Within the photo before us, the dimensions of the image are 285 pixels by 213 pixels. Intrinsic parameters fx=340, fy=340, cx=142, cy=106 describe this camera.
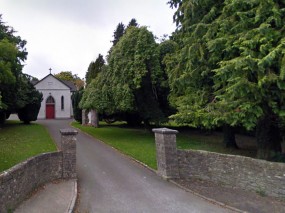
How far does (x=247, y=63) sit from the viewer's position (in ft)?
34.0

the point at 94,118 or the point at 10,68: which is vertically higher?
the point at 10,68

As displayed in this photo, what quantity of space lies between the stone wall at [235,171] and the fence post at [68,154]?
12.4ft

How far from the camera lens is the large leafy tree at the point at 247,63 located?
10500mm

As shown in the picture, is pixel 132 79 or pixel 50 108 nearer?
pixel 132 79

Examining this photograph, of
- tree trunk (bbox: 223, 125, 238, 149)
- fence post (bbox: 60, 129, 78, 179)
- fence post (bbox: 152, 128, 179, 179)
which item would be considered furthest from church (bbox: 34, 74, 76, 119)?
fence post (bbox: 152, 128, 179, 179)

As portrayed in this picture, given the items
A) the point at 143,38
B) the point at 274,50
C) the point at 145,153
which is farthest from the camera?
the point at 143,38

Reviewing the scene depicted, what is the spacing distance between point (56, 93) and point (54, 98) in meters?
0.90

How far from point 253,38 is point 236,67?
1.39 meters

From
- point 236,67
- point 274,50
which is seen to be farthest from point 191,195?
point 274,50

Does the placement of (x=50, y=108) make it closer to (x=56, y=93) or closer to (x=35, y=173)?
(x=56, y=93)

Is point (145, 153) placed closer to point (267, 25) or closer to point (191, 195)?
point (191, 195)

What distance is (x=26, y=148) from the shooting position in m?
17.7

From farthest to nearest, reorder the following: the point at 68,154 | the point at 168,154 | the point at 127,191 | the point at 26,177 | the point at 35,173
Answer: the point at 168,154
the point at 68,154
the point at 127,191
the point at 35,173
the point at 26,177

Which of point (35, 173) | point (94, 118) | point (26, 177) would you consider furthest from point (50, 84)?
point (26, 177)
